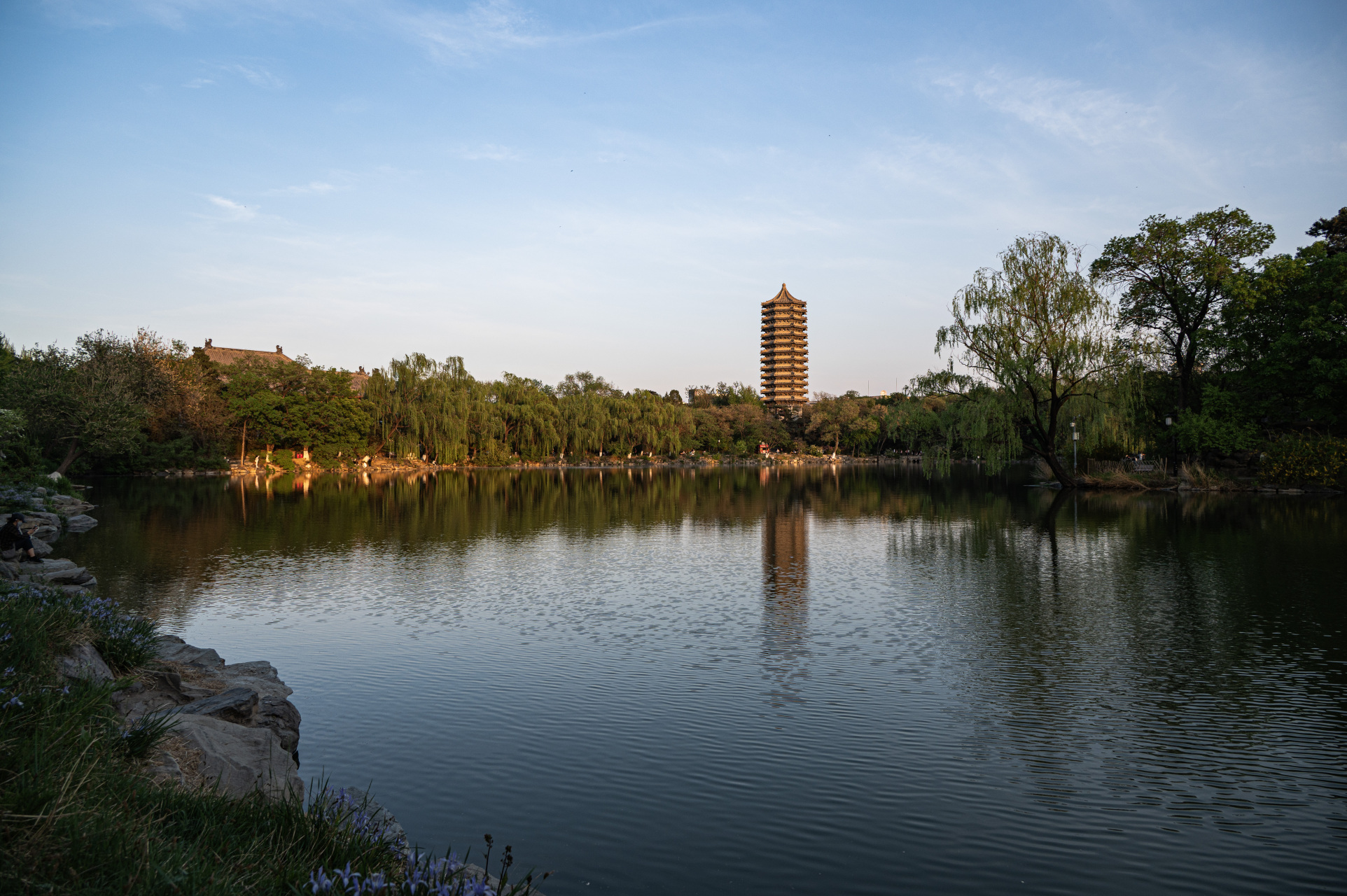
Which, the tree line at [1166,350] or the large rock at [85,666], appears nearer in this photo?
the large rock at [85,666]

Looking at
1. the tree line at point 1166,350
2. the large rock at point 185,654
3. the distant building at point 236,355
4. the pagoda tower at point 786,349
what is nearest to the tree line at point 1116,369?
the tree line at point 1166,350

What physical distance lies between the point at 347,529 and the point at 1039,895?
21651 millimetres

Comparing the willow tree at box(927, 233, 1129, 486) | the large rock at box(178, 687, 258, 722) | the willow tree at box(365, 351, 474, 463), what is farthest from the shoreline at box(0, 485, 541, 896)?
the willow tree at box(365, 351, 474, 463)

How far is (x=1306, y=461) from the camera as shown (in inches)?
1243

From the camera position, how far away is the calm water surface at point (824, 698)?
5.38 m

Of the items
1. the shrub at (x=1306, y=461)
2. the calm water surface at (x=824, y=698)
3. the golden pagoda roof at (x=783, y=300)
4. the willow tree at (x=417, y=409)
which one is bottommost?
the calm water surface at (x=824, y=698)

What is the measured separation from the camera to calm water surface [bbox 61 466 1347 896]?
5379 mm

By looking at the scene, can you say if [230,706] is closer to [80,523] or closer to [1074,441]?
[80,523]

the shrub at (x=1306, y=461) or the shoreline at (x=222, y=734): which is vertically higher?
the shrub at (x=1306, y=461)

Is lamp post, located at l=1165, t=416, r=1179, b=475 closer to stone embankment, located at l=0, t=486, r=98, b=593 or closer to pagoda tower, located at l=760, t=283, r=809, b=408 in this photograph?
stone embankment, located at l=0, t=486, r=98, b=593

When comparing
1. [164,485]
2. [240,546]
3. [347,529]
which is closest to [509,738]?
[240,546]

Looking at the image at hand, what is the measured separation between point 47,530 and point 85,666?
17.4 metres

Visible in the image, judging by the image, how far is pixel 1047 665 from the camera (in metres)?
9.40

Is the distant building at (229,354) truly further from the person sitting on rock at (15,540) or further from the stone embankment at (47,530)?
the person sitting on rock at (15,540)
